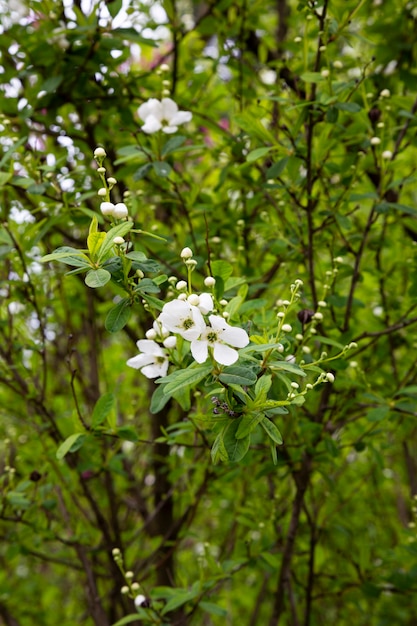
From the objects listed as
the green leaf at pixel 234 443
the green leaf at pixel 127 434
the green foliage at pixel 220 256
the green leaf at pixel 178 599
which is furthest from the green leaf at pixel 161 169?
the green leaf at pixel 178 599

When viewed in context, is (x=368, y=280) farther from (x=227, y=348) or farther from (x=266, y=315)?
(x=227, y=348)

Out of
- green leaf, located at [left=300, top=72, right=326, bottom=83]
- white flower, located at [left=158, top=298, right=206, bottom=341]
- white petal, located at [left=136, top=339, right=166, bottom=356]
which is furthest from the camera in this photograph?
green leaf, located at [left=300, top=72, right=326, bottom=83]

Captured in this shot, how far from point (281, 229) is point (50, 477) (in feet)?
3.19

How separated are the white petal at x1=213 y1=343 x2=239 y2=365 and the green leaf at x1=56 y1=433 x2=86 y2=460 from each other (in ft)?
1.61

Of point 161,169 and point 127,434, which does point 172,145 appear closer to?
point 161,169

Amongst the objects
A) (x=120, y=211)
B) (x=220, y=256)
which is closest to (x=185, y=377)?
(x=120, y=211)

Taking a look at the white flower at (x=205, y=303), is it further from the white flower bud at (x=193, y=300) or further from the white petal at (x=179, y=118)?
the white petal at (x=179, y=118)

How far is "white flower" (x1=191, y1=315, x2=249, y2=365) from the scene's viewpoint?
2.79ft

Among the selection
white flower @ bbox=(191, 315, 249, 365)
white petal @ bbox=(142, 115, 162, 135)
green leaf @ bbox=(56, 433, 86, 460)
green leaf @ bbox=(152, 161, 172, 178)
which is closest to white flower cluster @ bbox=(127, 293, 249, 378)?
white flower @ bbox=(191, 315, 249, 365)

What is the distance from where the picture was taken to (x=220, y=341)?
880 mm

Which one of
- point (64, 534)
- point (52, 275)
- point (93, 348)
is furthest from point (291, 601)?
point (64, 534)

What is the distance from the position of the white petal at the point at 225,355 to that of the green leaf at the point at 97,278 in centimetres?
18

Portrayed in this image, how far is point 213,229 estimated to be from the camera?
175 cm

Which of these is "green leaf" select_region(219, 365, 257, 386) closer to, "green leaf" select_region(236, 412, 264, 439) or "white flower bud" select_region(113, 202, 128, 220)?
"green leaf" select_region(236, 412, 264, 439)
